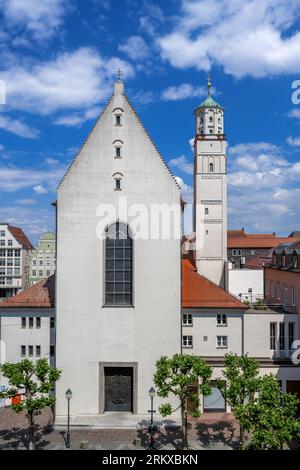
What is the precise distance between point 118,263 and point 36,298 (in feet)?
27.9

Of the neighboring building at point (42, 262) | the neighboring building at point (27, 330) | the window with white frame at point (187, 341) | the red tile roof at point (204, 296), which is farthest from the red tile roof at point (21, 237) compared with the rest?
the window with white frame at point (187, 341)

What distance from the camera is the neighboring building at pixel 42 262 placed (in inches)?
3890

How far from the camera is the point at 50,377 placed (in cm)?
2339

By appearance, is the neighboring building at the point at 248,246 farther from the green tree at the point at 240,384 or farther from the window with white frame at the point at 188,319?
the green tree at the point at 240,384

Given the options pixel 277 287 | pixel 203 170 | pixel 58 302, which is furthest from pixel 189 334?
pixel 203 170

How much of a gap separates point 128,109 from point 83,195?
6.63 metres

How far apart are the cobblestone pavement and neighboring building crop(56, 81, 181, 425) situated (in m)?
1.80

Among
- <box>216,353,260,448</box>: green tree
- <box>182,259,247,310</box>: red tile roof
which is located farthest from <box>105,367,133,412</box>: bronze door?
<box>216,353,260,448</box>: green tree

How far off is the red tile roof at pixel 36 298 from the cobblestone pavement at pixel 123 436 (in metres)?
8.10

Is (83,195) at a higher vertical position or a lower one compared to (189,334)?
higher

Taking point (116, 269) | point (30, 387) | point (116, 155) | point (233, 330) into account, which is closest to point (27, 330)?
point (116, 269)

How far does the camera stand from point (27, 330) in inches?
1284

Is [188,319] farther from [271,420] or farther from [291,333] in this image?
[271,420]
